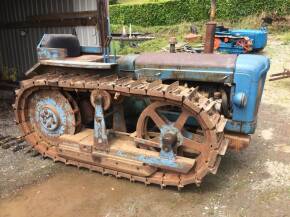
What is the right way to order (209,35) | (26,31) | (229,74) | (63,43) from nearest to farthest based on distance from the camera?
(229,74), (209,35), (63,43), (26,31)

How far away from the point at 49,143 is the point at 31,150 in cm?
38

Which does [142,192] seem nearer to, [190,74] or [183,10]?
[190,74]

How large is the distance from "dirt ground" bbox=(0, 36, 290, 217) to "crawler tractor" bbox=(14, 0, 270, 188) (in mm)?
184

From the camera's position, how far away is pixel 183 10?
2297cm

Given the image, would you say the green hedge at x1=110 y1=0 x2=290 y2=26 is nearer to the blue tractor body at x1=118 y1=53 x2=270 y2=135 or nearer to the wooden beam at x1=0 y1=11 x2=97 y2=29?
the wooden beam at x1=0 y1=11 x2=97 y2=29

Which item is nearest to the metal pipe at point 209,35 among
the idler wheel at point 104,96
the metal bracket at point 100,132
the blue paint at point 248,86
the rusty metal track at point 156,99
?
the blue paint at point 248,86

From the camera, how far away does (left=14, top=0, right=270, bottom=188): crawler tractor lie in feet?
13.1

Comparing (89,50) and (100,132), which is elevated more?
(89,50)

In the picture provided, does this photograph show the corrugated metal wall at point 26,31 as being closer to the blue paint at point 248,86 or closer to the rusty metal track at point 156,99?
the rusty metal track at point 156,99

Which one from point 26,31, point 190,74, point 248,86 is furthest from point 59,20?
point 248,86

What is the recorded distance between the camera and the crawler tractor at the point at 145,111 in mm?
3984

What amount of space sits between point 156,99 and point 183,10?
66.1 ft

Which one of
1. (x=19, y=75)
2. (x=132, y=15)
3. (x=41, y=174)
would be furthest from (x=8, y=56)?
(x=132, y=15)

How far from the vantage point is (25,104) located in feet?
16.6
